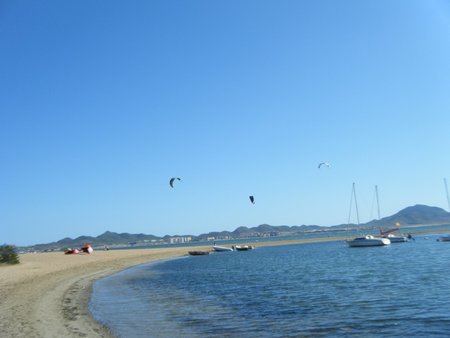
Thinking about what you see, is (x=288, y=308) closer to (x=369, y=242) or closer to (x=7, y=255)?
(x=7, y=255)

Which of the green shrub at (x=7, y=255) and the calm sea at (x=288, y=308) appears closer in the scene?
the calm sea at (x=288, y=308)

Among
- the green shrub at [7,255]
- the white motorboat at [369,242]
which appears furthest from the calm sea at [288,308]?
the white motorboat at [369,242]

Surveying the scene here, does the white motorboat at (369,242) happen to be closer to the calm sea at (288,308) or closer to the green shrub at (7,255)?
the calm sea at (288,308)

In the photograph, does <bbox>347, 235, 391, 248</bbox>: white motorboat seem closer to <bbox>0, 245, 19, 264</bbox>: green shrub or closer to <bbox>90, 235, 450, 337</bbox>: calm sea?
<bbox>90, 235, 450, 337</bbox>: calm sea

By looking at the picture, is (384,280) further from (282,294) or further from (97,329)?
(97,329)

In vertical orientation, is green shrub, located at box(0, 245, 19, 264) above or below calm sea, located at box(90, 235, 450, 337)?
above

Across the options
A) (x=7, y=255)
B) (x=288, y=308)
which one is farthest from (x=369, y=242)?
(x=288, y=308)

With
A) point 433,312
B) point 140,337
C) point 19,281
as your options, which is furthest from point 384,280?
point 19,281

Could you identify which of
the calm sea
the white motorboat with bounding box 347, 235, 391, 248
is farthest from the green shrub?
the white motorboat with bounding box 347, 235, 391, 248

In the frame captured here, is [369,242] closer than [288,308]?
No

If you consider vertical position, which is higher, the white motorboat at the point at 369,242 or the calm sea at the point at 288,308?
the white motorboat at the point at 369,242

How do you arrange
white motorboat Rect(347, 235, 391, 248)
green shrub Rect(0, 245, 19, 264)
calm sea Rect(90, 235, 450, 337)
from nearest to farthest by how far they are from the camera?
calm sea Rect(90, 235, 450, 337)
green shrub Rect(0, 245, 19, 264)
white motorboat Rect(347, 235, 391, 248)

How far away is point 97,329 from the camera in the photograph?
15172 millimetres

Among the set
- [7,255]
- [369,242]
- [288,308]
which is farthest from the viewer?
[369,242]
